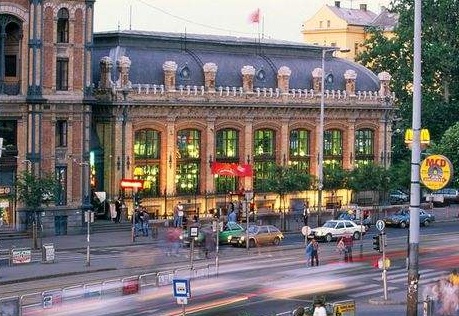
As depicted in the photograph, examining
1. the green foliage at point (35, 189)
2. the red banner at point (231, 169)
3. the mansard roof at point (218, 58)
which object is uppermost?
the mansard roof at point (218, 58)

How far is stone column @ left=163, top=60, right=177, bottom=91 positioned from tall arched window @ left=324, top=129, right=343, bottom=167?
1636cm

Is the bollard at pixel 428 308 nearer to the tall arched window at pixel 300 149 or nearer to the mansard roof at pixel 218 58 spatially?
the mansard roof at pixel 218 58

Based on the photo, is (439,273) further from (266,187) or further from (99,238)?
(266,187)

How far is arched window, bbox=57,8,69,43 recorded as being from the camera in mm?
75375

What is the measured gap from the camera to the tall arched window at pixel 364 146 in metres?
99.7

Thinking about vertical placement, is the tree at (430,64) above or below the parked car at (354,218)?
above

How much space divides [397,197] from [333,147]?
8.81m

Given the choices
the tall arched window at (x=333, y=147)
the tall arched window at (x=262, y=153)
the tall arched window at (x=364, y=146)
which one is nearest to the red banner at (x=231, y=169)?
the tall arched window at (x=262, y=153)

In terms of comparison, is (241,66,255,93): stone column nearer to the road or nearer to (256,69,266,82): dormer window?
(256,69,266,82): dormer window

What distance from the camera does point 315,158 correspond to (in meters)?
95.6

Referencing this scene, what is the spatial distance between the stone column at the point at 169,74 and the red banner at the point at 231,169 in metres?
6.80

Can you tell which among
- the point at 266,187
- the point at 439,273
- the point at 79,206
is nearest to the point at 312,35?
the point at 266,187

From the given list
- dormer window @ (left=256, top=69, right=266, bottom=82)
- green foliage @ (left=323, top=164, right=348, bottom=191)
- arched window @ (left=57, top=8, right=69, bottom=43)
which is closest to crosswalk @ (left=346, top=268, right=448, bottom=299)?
arched window @ (left=57, top=8, right=69, bottom=43)

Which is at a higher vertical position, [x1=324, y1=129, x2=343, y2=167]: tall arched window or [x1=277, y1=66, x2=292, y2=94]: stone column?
[x1=277, y1=66, x2=292, y2=94]: stone column
